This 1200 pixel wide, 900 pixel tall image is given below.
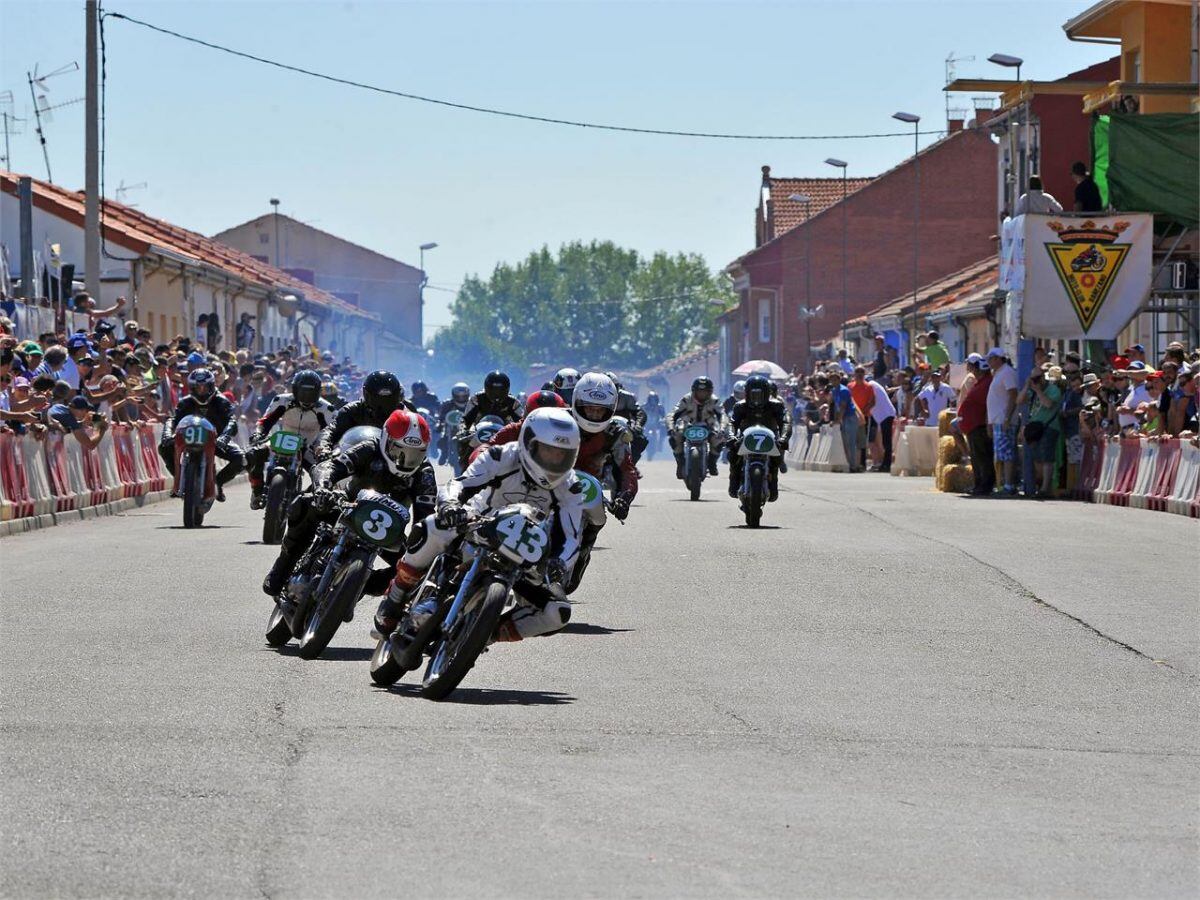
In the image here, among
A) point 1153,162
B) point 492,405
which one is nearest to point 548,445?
point 492,405

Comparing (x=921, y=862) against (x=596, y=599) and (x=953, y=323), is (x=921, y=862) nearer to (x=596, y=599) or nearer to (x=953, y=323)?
(x=596, y=599)

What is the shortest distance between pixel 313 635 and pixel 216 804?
4.20 m

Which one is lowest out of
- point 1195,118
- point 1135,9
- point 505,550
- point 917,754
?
point 917,754

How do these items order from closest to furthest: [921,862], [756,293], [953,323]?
1. [921,862]
2. [953,323]
3. [756,293]

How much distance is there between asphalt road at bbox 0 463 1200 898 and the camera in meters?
6.39

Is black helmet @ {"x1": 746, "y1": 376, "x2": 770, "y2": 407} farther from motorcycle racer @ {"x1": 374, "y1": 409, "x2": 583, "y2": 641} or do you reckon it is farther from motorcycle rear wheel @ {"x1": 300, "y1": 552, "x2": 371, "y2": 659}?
motorcycle racer @ {"x1": 374, "y1": 409, "x2": 583, "y2": 641}

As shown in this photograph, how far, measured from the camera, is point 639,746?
28.4 feet

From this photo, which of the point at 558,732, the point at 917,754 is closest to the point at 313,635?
the point at 558,732

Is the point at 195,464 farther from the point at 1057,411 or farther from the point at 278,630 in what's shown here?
the point at 1057,411

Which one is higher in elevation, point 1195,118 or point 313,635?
point 1195,118

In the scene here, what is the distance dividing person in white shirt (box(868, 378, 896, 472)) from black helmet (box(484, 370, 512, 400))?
22.5 meters

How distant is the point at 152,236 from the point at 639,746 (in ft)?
161

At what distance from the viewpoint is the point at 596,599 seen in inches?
587

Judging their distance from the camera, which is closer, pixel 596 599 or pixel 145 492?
pixel 596 599
